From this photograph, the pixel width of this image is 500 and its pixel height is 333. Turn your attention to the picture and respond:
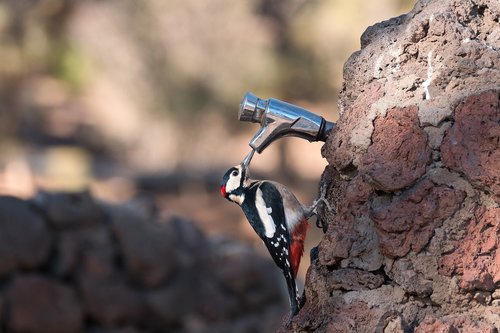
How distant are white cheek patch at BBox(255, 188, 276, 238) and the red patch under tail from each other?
0.08 meters

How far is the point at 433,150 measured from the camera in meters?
2.29

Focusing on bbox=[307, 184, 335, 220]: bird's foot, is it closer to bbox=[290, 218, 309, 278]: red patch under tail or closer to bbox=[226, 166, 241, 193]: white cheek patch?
bbox=[290, 218, 309, 278]: red patch under tail

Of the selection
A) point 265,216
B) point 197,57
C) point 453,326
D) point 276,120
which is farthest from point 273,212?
point 197,57

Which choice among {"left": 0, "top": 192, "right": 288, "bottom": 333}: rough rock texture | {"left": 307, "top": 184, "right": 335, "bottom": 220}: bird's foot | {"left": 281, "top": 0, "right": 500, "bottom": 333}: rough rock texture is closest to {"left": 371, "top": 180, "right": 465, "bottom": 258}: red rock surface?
{"left": 281, "top": 0, "right": 500, "bottom": 333}: rough rock texture

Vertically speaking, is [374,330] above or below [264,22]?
below

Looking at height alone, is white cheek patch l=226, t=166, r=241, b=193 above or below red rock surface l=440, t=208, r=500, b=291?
above

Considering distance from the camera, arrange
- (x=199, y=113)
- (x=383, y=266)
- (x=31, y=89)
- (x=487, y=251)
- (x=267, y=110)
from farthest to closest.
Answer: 1. (x=31, y=89)
2. (x=199, y=113)
3. (x=267, y=110)
4. (x=383, y=266)
5. (x=487, y=251)

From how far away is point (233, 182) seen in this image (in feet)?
9.21

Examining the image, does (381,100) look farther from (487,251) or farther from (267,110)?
(487,251)

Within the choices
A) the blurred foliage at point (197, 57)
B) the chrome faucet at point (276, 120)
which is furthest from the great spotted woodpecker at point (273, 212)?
the blurred foliage at point (197, 57)

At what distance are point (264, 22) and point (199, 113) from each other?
2362mm

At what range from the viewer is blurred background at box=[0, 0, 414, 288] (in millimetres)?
15617

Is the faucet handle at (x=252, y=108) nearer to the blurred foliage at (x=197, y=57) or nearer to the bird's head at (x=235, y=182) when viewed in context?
the bird's head at (x=235, y=182)

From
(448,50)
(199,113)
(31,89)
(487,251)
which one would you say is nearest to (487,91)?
(448,50)
